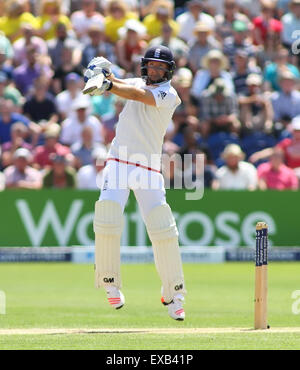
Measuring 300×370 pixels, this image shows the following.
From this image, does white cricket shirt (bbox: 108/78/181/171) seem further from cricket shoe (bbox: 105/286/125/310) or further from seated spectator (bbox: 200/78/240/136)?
seated spectator (bbox: 200/78/240/136)

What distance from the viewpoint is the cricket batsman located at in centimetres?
811

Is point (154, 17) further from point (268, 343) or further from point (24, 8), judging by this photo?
point (268, 343)

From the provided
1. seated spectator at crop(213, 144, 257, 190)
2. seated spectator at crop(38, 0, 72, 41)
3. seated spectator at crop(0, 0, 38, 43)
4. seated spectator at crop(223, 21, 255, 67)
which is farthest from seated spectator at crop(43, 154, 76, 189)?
seated spectator at crop(223, 21, 255, 67)

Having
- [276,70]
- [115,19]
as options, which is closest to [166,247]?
[276,70]

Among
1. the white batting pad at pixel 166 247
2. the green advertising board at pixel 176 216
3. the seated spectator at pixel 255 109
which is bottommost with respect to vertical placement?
the white batting pad at pixel 166 247

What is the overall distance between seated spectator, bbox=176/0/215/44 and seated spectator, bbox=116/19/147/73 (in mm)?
996

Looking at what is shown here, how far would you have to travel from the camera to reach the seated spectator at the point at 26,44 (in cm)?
1711

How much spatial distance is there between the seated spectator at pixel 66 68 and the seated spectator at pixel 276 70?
312 cm

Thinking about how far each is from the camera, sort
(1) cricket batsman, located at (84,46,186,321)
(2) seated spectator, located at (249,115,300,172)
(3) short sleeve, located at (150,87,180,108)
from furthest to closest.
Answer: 1. (2) seated spectator, located at (249,115,300,172)
2. (1) cricket batsman, located at (84,46,186,321)
3. (3) short sleeve, located at (150,87,180,108)

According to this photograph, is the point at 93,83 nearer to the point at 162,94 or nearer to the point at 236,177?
the point at 162,94

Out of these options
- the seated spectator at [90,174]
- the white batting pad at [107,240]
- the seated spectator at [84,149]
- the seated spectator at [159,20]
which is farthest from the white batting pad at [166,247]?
the seated spectator at [159,20]

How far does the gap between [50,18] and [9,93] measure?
1841 millimetres

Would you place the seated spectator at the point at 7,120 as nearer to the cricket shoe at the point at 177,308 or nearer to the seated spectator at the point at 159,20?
the seated spectator at the point at 159,20

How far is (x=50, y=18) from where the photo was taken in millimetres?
17781
